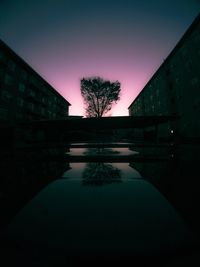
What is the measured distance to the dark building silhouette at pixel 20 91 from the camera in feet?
58.4

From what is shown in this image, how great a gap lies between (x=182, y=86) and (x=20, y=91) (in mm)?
25305

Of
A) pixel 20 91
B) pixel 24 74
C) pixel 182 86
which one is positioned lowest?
pixel 182 86

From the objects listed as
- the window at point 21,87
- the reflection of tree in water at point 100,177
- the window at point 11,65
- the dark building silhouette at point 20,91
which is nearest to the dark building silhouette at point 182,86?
the reflection of tree in water at point 100,177

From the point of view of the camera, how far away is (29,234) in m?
0.66

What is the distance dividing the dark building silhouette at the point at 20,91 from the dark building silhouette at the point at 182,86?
23915 mm

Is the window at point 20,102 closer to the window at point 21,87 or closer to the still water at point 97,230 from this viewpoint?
→ the window at point 21,87

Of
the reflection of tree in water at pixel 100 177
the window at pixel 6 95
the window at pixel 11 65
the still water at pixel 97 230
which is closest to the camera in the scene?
the still water at pixel 97 230

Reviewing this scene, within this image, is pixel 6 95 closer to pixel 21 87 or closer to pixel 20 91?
pixel 20 91

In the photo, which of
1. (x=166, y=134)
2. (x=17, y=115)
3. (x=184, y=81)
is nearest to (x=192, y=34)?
(x=184, y=81)

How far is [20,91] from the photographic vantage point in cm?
2116

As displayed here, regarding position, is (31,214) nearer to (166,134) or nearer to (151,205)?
(151,205)

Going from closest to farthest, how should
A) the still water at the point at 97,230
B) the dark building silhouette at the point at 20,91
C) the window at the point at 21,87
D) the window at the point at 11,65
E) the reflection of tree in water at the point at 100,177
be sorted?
the still water at the point at 97,230 → the reflection of tree in water at the point at 100,177 → the dark building silhouette at the point at 20,91 → the window at the point at 11,65 → the window at the point at 21,87

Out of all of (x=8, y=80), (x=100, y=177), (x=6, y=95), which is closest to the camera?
(x=100, y=177)

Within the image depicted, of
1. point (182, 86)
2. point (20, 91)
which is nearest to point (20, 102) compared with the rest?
point (20, 91)
